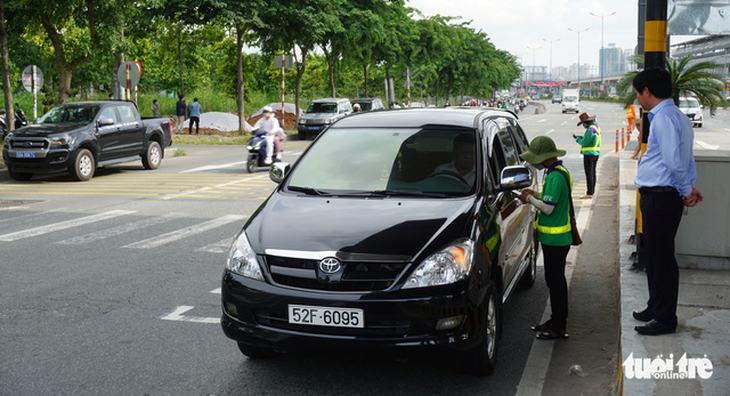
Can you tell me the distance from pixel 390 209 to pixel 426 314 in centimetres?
85

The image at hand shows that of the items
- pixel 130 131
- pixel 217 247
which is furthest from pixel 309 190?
pixel 130 131

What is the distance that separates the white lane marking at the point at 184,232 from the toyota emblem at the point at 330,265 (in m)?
5.24

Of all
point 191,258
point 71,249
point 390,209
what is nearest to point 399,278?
point 390,209

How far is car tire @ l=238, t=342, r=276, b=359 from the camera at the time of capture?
16.5ft

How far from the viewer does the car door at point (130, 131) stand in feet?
60.4

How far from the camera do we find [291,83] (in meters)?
A: 66.9

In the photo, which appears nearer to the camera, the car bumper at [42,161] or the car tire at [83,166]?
the car bumper at [42,161]

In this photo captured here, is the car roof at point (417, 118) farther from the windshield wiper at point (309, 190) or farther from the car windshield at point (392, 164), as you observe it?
the windshield wiper at point (309, 190)

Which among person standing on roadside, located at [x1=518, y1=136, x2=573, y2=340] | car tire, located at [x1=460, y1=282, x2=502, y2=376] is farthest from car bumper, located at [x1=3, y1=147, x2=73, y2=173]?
car tire, located at [x1=460, y1=282, x2=502, y2=376]

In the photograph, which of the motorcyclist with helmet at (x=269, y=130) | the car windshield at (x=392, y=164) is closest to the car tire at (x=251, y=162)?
the motorcyclist with helmet at (x=269, y=130)

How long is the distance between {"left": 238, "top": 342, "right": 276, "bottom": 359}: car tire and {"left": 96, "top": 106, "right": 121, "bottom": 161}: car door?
13617 mm

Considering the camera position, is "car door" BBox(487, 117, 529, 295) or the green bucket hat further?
the green bucket hat

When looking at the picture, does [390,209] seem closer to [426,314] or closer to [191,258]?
[426,314]

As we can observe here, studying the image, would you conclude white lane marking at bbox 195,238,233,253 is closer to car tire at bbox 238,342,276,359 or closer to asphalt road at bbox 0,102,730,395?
asphalt road at bbox 0,102,730,395
